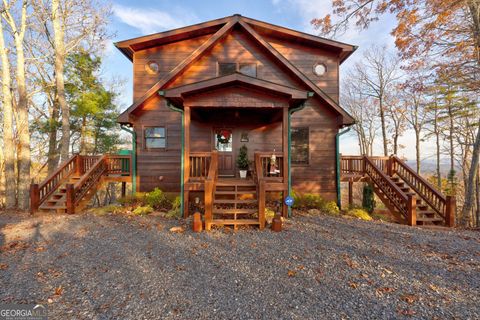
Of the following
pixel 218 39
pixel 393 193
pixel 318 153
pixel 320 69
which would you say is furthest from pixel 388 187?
pixel 218 39

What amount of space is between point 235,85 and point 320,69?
5.59m

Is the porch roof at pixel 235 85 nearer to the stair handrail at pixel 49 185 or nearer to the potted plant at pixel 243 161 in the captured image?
the potted plant at pixel 243 161

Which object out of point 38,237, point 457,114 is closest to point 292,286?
point 38,237

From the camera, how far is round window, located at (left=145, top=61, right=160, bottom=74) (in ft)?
32.5

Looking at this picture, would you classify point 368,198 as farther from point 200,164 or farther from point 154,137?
point 154,137

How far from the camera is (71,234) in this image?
5.46 m

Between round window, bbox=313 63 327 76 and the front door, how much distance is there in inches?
189

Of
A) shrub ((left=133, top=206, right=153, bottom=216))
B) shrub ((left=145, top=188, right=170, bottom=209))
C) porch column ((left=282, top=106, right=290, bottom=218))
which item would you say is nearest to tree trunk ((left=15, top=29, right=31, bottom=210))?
shrub ((left=145, top=188, right=170, bottom=209))

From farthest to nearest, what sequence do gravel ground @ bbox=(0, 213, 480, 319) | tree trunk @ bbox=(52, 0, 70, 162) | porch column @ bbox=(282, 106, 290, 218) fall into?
tree trunk @ bbox=(52, 0, 70, 162) < porch column @ bbox=(282, 106, 290, 218) < gravel ground @ bbox=(0, 213, 480, 319)

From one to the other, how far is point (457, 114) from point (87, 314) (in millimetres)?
23980

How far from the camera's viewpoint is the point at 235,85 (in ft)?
21.5

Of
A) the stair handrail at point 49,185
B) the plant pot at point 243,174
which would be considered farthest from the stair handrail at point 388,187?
the stair handrail at point 49,185

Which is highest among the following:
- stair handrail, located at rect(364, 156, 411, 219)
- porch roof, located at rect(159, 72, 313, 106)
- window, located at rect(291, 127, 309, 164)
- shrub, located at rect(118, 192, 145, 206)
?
porch roof, located at rect(159, 72, 313, 106)

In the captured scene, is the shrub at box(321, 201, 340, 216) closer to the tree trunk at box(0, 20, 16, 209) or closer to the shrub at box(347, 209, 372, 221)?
the shrub at box(347, 209, 372, 221)
